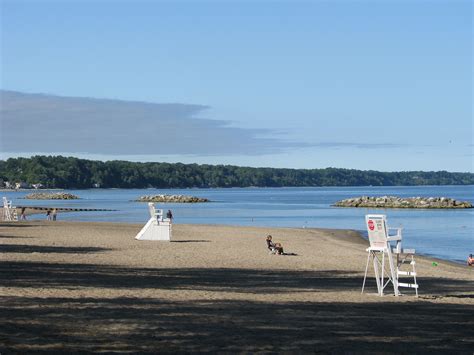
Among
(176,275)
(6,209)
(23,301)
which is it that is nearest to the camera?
→ (23,301)

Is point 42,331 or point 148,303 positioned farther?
point 148,303

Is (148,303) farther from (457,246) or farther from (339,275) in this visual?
(457,246)

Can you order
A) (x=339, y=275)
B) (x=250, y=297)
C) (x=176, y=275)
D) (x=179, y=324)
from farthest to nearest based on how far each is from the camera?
(x=339, y=275), (x=176, y=275), (x=250, y=297), (x=179, y=324)

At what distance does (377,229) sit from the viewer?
15.6 m

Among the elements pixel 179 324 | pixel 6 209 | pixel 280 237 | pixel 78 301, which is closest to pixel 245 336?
pixel 179 324

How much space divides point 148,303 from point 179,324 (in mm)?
2198

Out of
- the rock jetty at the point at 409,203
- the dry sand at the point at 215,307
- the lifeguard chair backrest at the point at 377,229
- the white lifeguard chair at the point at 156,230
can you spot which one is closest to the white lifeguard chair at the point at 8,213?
the white lifeguard chair at the point at 156,230

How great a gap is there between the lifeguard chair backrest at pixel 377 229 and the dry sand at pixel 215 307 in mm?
1018

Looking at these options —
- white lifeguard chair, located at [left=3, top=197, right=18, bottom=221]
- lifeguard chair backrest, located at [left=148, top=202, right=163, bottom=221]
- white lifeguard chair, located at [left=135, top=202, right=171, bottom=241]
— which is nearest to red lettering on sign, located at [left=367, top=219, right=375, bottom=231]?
lifeguard chair backrest, located at [left=148, top=202, right=163, bottom=221]

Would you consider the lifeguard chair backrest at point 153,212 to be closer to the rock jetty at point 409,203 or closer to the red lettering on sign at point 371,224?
the red lettering on sign at point 371,224

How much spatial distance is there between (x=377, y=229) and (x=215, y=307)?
387 cm

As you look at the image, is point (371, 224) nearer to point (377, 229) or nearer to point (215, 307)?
point (377, 229)

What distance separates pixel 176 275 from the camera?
62.1 feet

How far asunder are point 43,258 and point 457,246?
24.1 meters
